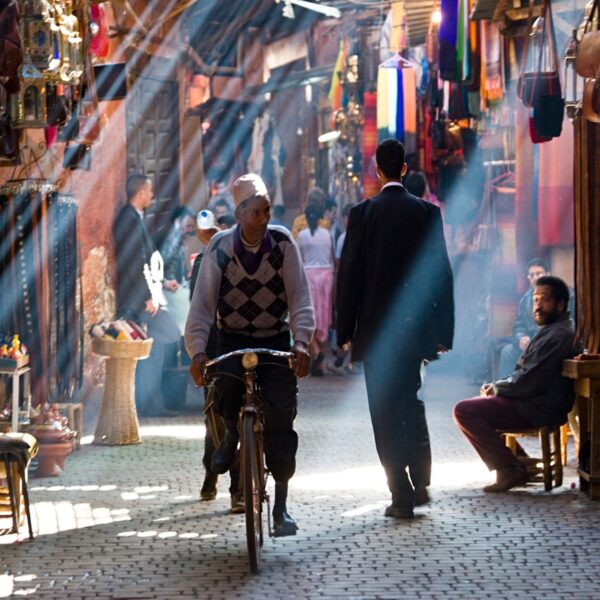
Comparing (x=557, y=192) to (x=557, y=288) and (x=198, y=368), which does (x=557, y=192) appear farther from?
(x=198, y=368)

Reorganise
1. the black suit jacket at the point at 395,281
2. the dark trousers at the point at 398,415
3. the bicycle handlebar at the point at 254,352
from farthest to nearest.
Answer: the black suit jacket at the point at 395,281, the dark trousers at the point at 398,415, the bicycle handlebar at the point at 254,352

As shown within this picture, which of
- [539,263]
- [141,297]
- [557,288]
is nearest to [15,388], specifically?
[557,288]

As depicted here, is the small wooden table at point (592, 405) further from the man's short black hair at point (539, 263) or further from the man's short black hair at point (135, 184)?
the man's short black hair at point (135, 184)

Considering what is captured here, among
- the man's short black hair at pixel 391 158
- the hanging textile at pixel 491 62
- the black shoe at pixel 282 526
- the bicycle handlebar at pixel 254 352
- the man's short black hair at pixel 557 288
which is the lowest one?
the black shoe at pixel 282 526

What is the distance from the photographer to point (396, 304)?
31.8 feet

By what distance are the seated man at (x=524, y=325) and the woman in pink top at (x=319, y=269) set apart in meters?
5.46

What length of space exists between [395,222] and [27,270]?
3.32m

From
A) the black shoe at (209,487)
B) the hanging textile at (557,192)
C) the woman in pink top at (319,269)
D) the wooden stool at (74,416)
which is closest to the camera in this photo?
the black shoe at (209,487)

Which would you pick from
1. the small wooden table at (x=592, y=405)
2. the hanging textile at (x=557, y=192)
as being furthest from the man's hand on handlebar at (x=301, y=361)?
the hanging textile at (x=557, y=192)

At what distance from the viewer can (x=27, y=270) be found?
1187cm

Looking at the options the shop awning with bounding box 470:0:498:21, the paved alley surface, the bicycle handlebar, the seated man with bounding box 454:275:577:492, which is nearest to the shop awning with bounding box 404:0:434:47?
the shop awning with bounding box 470:0:498:21

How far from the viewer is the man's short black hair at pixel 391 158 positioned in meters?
9.70

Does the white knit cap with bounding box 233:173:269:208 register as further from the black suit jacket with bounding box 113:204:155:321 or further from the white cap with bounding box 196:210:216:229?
the black suit jacket with bounding box 113:204:155:321

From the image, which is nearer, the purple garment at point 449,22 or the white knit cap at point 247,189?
the white knit cap at point 247,189
